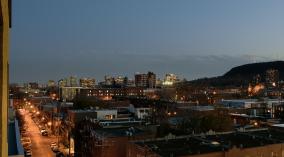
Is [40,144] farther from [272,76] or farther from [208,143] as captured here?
[272,76]

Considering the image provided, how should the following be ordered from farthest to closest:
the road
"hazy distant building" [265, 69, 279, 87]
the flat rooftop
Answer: "hazy distant building" [265, 69, 279, 87]
the road
the flat rooftop

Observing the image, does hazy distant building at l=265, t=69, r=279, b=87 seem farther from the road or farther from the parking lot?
the road

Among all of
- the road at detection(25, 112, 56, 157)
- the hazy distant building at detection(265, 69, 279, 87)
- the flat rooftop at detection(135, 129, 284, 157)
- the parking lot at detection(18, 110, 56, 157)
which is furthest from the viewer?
the hazy distant building at detection(265, 69, 279, 87)

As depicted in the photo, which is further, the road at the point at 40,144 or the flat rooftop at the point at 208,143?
the road at the point at 40,144

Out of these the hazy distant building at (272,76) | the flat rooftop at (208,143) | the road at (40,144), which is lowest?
the road at (40,144)

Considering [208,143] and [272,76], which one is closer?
[208,143]

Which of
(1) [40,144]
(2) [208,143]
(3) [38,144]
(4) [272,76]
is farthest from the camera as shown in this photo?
(4) [272,76]

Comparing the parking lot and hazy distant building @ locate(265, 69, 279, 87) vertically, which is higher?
hazy distant building @ locate(265, 69, 279, 87)

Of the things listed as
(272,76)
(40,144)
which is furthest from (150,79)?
(40,144)

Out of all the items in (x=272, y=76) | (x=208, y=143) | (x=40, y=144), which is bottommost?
(x=40, y=144)

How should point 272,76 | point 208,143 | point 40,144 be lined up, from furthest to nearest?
1. point 272,76
2. point 40,144
3. point 208,143

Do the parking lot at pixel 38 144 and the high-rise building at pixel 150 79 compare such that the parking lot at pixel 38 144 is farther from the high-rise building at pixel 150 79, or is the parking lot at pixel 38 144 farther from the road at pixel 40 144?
the high-rise building at pixel 150 79

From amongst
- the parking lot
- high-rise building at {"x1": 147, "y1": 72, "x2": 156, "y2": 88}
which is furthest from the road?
high-rise building at {"x1": 147, "y1": 72, "x2": 156, "y2": 88}

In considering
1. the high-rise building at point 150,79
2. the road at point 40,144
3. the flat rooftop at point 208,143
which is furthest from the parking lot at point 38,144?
the high-rise building at point 150,79
